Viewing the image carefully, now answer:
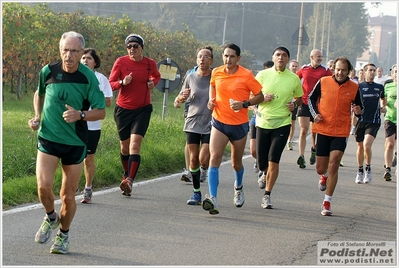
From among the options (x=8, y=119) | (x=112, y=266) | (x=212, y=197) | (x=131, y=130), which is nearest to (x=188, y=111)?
(x=131, y=130)

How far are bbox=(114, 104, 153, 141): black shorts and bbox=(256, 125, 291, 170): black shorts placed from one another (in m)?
1.49

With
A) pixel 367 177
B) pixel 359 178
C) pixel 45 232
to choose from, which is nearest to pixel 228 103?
pixel 45 232

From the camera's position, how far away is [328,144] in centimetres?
1100

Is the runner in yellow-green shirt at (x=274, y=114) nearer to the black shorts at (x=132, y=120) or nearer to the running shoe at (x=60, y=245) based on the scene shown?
the black shorts at (x=132, y=120)

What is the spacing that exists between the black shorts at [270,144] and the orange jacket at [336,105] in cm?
44

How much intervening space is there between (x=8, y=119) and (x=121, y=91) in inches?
332

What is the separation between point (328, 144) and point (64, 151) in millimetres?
4184

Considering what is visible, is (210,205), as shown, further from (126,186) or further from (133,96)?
(133,96)

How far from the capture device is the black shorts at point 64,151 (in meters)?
7.84

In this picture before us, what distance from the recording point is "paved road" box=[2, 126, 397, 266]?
7.79 m

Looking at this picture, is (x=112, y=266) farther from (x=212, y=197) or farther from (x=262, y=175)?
(x=262, y=175)

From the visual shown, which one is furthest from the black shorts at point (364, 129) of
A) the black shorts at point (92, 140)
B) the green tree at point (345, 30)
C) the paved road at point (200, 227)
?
the green tree at point (345, 30)

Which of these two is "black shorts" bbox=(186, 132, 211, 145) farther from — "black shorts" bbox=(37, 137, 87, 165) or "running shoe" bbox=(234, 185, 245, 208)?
"black shorts" bbox=(37, 137, 87, 165)

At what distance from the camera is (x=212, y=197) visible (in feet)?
33.4
